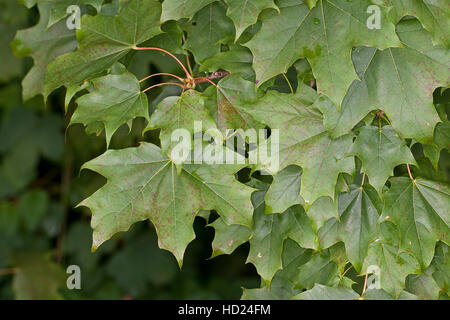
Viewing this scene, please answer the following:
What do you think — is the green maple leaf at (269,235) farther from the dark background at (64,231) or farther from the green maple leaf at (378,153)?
the dark background at (64,231)

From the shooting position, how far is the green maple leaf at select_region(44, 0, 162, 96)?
1.01m

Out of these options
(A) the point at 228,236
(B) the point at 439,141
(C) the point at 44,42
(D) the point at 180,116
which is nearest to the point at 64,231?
(C) the point at 44,42

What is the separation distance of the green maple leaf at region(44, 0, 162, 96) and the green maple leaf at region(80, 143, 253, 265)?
19cm

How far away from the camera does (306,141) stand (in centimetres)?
99

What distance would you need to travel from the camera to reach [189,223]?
1003 millimetres

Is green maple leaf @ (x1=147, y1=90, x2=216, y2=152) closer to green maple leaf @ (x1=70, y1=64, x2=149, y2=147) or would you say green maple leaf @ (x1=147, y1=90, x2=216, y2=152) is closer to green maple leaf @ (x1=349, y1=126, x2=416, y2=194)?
green maple leaf @ (x1=70, y1=64, x2=149, y2=147)

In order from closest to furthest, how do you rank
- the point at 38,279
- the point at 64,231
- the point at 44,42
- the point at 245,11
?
1. the point at 245,11
2. the point at 44,42
3. the point at 38,279
4. the point at 64,231

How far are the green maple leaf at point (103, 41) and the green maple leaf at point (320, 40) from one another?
0.24 m

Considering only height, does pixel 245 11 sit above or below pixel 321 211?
above

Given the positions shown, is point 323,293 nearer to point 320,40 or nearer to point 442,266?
point 442,266

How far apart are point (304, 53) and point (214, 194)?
331 millimetres

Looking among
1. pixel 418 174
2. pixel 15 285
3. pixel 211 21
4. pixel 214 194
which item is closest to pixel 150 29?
pixel 211 21

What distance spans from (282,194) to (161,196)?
10.0 inches

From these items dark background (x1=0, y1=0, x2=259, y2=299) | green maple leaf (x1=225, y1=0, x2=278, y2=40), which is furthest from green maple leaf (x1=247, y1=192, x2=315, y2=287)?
dark background (x1=0, y1=0, x2=259, y2=299)
